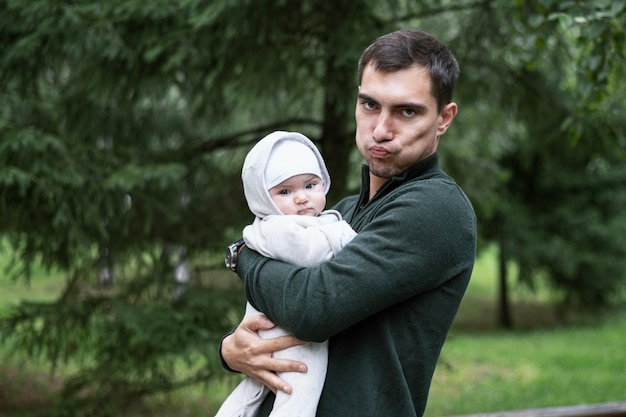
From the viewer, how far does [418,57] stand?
1.75 metres

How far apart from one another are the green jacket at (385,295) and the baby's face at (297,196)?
0.46ft

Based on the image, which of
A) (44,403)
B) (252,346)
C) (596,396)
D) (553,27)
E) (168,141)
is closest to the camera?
(252,346)

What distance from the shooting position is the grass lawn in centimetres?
709

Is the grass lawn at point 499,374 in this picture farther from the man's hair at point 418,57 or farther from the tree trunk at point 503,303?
the man's hair at point 418,57

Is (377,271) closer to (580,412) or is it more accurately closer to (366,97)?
(366,97)

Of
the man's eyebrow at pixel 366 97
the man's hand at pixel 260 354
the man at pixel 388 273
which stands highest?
the man's eyebrow at pixel 366 97

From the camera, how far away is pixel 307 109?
6246 mm

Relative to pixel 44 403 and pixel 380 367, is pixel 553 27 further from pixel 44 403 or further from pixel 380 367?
pixel 44 403

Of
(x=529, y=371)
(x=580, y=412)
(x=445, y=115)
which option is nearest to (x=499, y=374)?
(x=529, y=371)

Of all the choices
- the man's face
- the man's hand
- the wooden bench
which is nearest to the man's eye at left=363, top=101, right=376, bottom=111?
the man's face

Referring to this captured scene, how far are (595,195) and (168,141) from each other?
8.93 meters

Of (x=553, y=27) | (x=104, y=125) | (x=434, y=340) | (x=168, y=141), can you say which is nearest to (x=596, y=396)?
(x=553, y=27)

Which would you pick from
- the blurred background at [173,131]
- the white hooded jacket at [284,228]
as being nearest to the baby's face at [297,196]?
the white hooded jacket at [284,228]

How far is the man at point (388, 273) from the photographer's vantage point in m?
1.58
